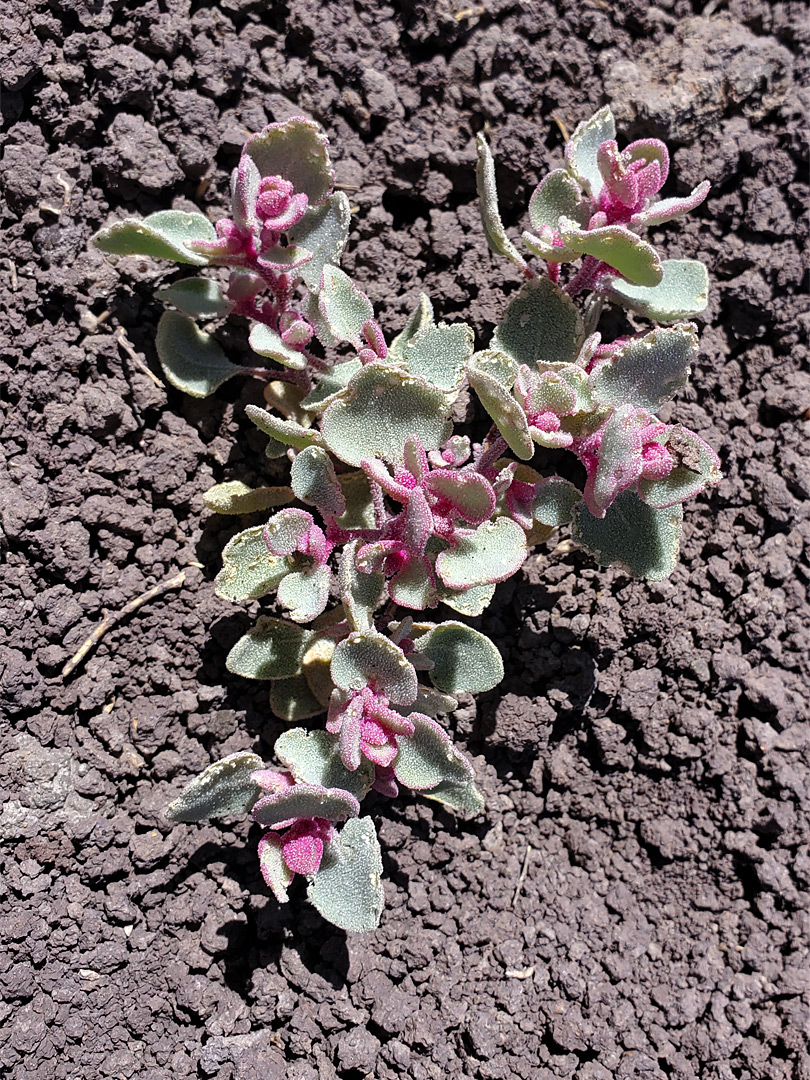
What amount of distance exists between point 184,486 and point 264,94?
97cm

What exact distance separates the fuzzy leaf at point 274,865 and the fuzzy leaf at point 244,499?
0.64 meters

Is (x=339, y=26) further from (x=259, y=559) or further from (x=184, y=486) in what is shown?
(x=259, y=559)

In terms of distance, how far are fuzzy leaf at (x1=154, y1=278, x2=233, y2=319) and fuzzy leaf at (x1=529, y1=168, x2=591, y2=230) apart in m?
0.66

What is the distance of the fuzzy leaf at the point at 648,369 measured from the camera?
153 cm

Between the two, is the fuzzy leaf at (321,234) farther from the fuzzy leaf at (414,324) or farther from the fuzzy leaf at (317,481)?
the fuzzy leaf at (317,481)

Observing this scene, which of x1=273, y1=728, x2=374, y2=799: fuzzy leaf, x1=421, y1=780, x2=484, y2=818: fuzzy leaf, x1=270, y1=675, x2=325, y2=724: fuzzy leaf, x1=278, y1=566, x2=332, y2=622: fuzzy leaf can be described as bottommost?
x1=270, y1=675, x2=325, y2=724: fuzzy leaf

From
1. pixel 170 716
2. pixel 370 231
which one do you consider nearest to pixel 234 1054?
pixel 170 716

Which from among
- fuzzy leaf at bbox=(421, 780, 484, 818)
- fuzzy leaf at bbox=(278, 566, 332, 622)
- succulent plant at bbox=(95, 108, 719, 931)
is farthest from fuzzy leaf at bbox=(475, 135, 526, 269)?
fuzzy leaf at bbox=(421, 780, 484, 818)

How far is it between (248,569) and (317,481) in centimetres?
22

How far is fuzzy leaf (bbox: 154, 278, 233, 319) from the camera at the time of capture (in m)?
1.78

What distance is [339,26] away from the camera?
6.97 feet

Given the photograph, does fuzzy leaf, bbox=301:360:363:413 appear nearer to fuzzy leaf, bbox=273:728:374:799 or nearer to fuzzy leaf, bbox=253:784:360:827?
fuzzy leaf, bbox=273:728:374:799

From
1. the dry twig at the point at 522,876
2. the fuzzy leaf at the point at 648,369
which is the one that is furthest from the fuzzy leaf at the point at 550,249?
the dry twig at the point at 522,876

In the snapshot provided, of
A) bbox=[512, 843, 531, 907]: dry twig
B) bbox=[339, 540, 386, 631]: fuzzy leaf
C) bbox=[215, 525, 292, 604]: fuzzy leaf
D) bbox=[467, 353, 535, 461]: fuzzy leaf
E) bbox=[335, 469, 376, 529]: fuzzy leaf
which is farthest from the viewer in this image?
bbox=[512, 843, 531, 907]: dry twig
